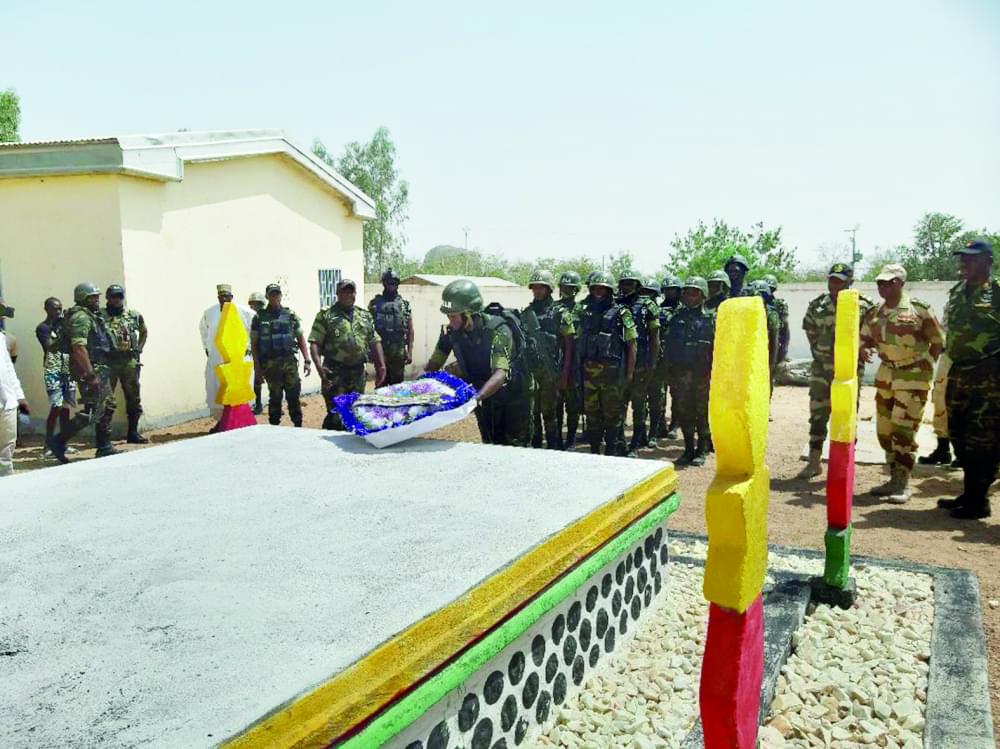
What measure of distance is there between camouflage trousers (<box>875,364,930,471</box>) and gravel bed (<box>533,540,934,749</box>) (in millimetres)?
2359

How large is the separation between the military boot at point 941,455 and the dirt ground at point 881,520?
30 centimetres

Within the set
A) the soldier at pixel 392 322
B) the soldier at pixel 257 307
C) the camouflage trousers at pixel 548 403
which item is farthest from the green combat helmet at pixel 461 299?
the soldier at pixel 257 307

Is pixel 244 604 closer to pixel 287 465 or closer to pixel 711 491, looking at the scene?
pixel 711 491

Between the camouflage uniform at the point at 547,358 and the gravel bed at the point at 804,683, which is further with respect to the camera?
the camouflage uniform at the point at 547,358

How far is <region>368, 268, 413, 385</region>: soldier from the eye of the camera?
9758 millimetres

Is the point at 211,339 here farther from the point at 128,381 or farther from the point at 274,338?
the point at 274,338

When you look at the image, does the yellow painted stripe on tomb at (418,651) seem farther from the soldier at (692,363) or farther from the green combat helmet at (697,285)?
the green combat helmet at (697,285)

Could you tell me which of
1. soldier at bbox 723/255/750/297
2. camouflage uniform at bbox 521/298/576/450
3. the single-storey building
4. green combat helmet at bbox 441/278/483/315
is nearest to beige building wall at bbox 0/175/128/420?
the single-storey building

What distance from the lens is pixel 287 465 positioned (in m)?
4.00

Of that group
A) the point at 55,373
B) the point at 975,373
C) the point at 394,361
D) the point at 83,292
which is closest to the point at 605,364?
the point at 975,373

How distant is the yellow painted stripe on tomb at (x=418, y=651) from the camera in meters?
1.64

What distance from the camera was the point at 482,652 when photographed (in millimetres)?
2314

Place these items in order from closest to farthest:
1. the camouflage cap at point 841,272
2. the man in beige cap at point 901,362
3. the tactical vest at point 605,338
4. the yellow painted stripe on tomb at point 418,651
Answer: the yellow painted stripe on tomb at point 418,651 < the man in beige cap at point 901,362 < the camouflage cap at point 841,272 < the tactical vest at point 605,338

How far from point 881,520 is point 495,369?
3.28 m
